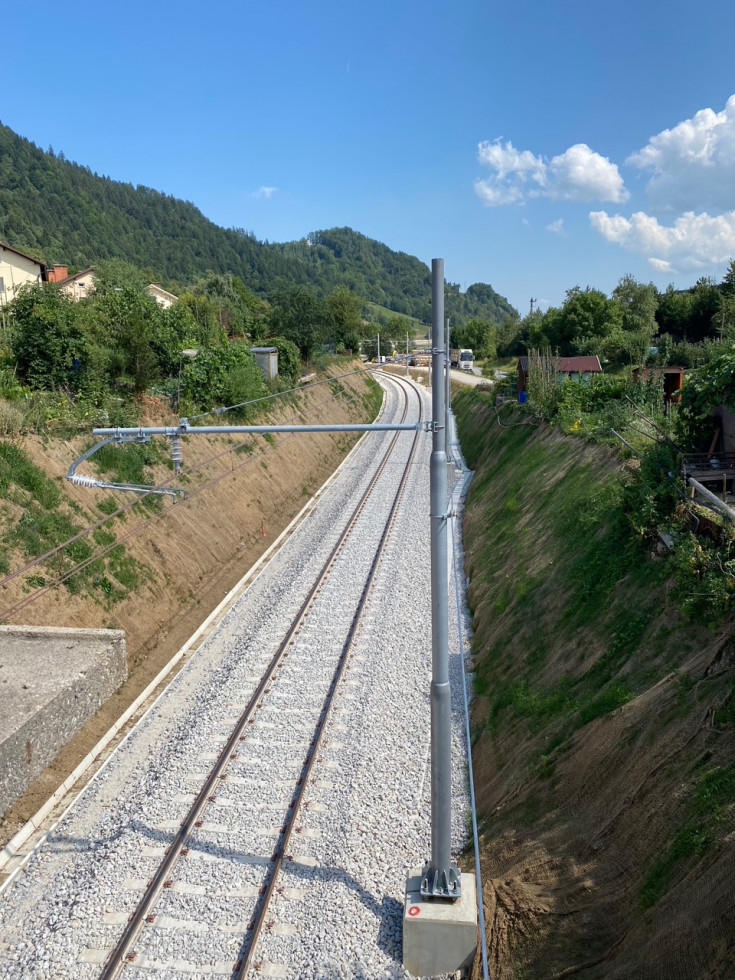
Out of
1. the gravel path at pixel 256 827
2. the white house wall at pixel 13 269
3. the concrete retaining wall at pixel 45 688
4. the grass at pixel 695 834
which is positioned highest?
the white house wall at pixel 13 269

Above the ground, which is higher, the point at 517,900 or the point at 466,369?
the point at 466,369

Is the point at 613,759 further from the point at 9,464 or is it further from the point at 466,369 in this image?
the point at 466,369

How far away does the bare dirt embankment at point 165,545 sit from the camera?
51.5 ft

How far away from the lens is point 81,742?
13.5m

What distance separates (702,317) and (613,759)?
60.2 meters

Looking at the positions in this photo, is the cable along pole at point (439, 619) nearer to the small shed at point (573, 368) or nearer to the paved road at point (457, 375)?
the small shed at point (573, 368)

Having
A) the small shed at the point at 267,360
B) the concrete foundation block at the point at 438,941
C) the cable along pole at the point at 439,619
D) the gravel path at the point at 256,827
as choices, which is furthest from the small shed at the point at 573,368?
the concrete foundation block at the point at 438,941

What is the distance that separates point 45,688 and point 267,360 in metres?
32.6

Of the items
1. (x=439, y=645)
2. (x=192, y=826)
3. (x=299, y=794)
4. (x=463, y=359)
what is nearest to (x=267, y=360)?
(x=299, y=794)

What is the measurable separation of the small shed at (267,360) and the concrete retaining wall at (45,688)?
29.4 m

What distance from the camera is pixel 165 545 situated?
21.3m

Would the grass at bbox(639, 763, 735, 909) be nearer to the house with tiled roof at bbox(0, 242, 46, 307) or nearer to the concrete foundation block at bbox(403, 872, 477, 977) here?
the concrete foundation block at bbox(403, 872, 477, 977)

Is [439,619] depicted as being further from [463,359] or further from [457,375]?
[463,359]

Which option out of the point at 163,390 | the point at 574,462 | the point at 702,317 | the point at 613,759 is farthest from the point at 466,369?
the point at 613,759
